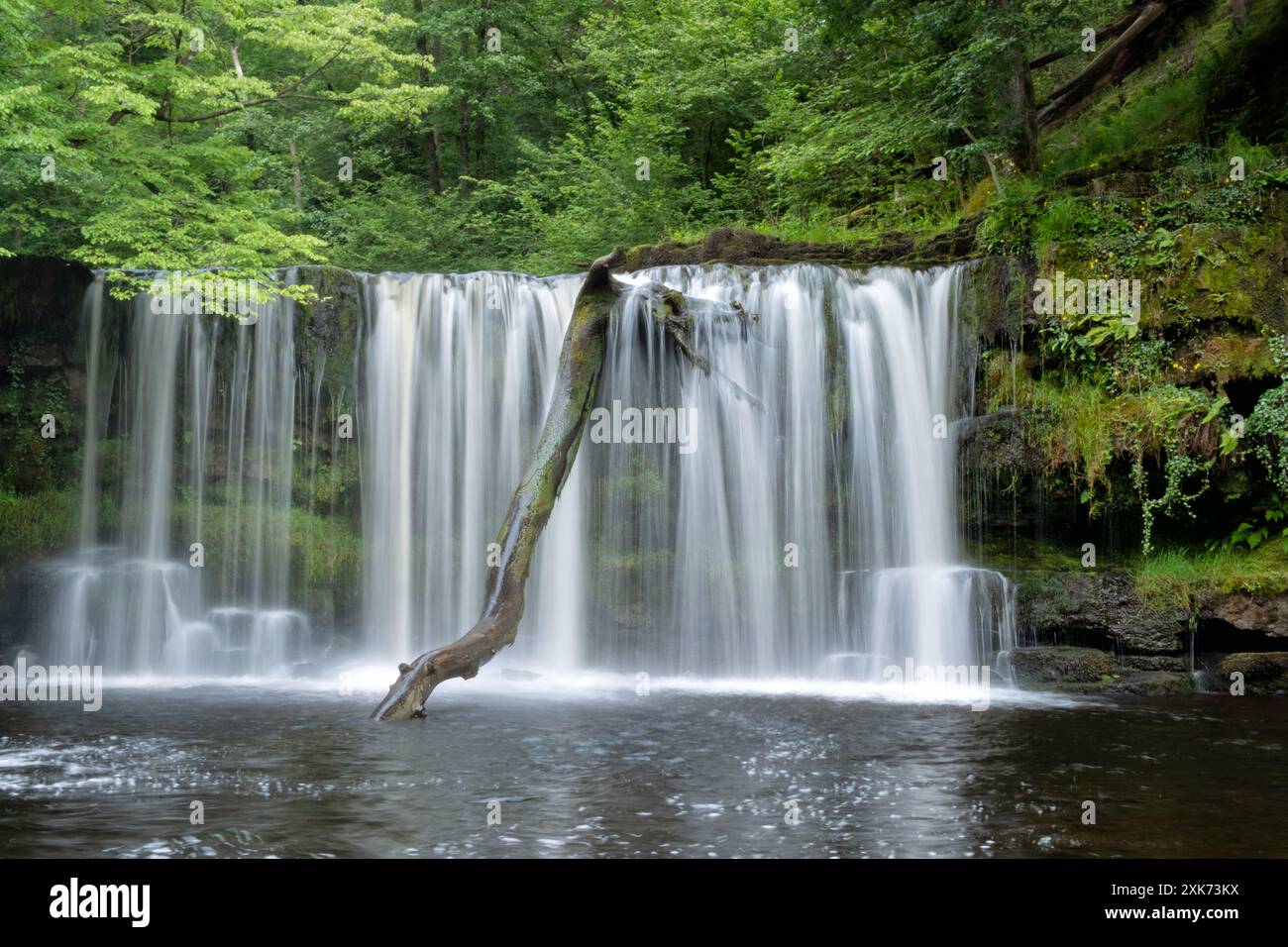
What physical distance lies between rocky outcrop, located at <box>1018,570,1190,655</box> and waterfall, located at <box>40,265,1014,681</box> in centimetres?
40

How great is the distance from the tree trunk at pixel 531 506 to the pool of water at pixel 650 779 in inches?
14.7

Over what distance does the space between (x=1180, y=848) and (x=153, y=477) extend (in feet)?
35.9

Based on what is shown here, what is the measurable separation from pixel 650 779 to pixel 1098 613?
5866 millimetres

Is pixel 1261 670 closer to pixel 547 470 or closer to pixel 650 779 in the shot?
pixel 650 779

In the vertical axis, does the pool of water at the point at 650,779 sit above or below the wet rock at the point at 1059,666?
below

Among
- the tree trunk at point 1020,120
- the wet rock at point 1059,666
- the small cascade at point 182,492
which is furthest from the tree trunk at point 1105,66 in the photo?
the small cascade at point 182,492

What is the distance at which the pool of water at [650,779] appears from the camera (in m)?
5.36

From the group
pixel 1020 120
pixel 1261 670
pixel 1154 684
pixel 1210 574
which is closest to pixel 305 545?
pixel 1154 684

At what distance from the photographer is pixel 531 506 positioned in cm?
962

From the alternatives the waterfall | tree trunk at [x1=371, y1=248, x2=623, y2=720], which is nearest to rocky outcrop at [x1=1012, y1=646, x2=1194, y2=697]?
the waterfall

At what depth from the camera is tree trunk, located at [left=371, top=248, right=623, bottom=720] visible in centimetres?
852

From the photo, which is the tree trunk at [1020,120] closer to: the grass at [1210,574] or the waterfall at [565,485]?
the waterfall at [565,485]

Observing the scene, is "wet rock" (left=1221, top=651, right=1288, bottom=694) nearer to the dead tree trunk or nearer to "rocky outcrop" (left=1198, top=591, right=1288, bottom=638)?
"rocky outcrop" (left=1198, top=591, right=1288, bottom=638)

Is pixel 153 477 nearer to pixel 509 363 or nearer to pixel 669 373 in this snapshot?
pixel 509 363
